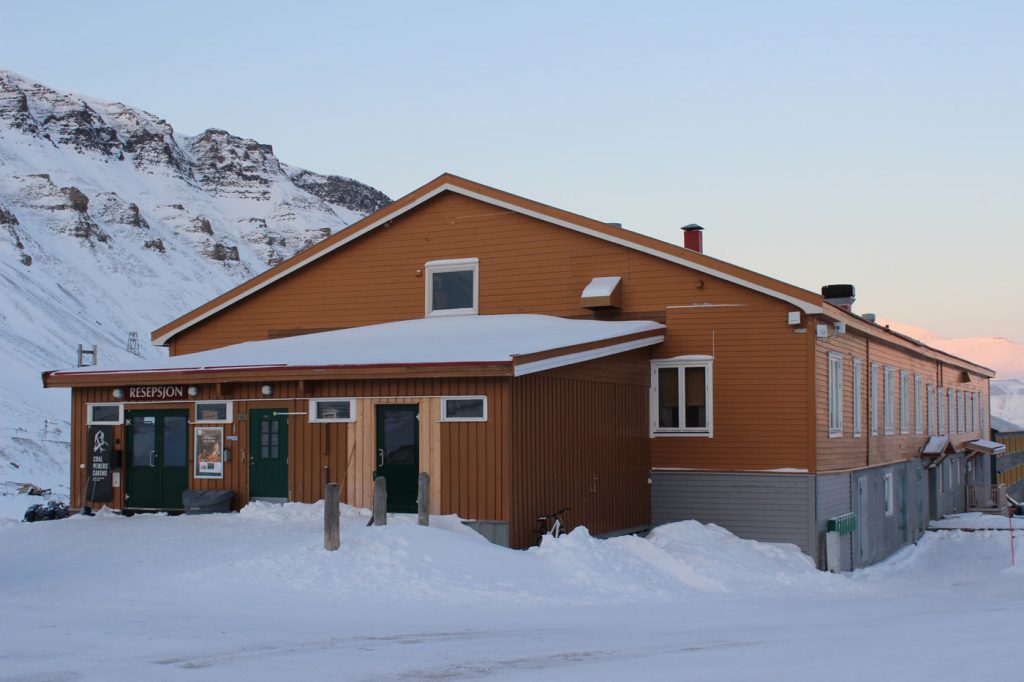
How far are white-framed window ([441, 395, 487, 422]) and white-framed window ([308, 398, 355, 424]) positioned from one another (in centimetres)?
183

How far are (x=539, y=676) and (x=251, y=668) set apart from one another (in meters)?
A: 2.52

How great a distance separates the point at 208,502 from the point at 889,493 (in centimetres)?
1713

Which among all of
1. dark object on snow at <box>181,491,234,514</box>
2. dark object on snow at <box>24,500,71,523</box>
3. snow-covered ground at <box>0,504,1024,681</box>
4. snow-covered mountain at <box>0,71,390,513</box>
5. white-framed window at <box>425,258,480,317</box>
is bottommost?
dark object on snow at <box>24,500,71,523</box>

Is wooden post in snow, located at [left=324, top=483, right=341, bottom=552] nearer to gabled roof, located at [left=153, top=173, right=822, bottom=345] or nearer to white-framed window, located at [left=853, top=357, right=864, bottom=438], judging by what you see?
gabled roof, located at [left=153, top=173, right=822, bottom=345]

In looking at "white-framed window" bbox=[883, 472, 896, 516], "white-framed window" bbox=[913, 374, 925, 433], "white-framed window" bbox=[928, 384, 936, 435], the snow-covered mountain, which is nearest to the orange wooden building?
"white-framed window" bbox=[883, 472, 896, 516]

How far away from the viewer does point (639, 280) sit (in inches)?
904

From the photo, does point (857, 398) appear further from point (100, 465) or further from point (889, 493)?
point (100, 465)

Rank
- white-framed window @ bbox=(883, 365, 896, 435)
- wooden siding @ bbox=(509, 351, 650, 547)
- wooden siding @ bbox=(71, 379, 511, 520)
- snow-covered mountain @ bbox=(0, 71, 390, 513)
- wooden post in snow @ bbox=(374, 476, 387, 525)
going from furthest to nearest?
snow-covered mountain @ bbox=(0, 71, 390, 513), white-framed window @ bbox=(883, 365, 896, 435), wooden siding @ bbox=(509, 351, 650, 547), wooden siding @ bbox=(71, 379, 511, 520), wooden post in snow @ bbox=(374, 476, 387, 525)

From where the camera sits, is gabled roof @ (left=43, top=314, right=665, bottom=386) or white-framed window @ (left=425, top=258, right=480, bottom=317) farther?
white-framed window @ (left=425, top=258, right=480, bottom=317)

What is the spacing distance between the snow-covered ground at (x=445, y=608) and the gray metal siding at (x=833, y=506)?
2.47 feet

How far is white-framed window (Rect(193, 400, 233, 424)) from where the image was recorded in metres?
20.5

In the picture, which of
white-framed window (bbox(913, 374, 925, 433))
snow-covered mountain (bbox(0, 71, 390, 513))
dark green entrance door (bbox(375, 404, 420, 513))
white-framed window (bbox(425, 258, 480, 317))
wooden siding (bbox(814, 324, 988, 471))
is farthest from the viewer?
snow-covered mountain (bbox(0, 71, 390, 513))

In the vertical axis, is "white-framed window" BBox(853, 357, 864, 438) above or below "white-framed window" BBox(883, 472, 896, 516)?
above

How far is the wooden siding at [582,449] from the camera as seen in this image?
18141 millimetres
